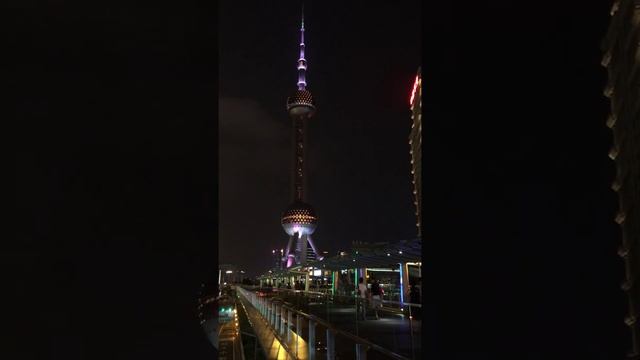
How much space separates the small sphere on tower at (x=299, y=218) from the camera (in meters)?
94.9

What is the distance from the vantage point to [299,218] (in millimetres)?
94938

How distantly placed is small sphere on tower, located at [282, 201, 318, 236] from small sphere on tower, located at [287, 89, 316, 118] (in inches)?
635

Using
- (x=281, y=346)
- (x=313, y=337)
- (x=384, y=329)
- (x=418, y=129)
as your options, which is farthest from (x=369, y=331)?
(x=281, y=346)

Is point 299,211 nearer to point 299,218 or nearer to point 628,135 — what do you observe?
point 299,218

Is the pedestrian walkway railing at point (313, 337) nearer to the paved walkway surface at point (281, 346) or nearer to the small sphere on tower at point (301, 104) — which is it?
the paved walkway surface at point (281, 346)

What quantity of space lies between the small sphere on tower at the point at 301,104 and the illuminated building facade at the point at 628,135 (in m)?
97.0

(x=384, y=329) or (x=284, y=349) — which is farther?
(x=284, y=349)

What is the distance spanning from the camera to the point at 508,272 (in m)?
1.90

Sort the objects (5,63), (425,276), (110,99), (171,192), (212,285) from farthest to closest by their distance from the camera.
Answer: (212,285) → (425,276) → (171,192) → (110,99) → (5,63)

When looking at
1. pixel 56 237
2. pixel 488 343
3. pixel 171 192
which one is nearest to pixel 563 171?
pixel 488 343

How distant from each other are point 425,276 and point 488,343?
0.46m

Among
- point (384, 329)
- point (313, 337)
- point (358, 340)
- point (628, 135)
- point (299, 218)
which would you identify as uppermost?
point (299, 218)

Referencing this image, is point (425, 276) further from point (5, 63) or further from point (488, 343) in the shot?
point (5, 63)

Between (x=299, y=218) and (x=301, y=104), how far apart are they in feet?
65.9
